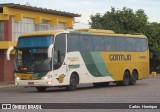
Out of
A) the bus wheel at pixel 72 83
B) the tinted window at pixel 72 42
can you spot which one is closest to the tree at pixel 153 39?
the tinted window at pixel 72 42

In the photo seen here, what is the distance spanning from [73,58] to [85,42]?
5.79 feet

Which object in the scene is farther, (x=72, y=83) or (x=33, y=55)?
(x=72, y=83)

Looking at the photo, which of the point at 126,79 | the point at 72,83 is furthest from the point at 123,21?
the point at 72,83

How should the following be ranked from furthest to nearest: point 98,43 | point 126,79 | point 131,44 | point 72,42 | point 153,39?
point 153,39 < point 131,44 < point 126,79 < point 98,43 < point 72,42

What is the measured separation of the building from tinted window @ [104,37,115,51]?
10.0 metres

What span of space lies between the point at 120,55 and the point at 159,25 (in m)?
40.7

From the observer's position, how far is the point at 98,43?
31.3m

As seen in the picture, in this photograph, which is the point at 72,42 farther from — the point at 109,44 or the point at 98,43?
the point at 109,44

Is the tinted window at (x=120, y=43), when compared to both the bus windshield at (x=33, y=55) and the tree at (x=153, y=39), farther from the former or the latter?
the tree at (x=153, y=39)

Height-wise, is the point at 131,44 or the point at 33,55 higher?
the point at 131,44

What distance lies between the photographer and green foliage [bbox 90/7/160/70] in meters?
62.2

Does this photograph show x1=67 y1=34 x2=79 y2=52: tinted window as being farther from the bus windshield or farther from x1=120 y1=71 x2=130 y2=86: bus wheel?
x1=120 y1=71 x2=130 y2=86: bus wheel

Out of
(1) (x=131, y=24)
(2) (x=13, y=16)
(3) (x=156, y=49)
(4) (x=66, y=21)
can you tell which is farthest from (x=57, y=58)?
(3) (x=156, y=49)

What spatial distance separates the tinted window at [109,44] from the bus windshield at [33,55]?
5797 millimetres
